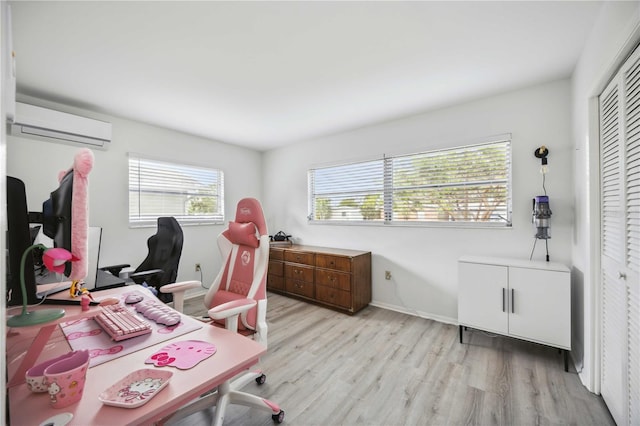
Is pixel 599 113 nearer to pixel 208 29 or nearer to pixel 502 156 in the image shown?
pixel 502 156

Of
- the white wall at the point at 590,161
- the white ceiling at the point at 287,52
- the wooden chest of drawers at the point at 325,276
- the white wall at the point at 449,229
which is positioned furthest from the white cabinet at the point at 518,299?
the white ceiling at the point at 287,52

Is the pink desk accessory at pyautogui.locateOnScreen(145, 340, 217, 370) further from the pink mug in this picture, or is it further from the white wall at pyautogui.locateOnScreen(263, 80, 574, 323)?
the white wall at pyautogui.locateOnScreen(263, 80, 574, 323)

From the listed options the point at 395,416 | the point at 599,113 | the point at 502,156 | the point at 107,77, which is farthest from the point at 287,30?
the point at 395,416

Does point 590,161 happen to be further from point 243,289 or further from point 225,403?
point 225,403

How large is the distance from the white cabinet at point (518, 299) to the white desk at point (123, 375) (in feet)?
7.13

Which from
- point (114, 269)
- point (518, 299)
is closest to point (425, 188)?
point (518, 299)

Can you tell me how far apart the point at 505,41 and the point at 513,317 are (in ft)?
7.04

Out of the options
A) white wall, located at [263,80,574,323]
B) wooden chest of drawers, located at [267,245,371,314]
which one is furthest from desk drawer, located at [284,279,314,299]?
white wall, located at [263,80,574,323]

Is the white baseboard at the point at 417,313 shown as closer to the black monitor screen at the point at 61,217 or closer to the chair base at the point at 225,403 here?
the chair base at the point at 225,403

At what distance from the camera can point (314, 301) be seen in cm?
354

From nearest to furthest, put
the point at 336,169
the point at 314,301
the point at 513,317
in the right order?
the point at 513,317 → the point at 314,301 → the point at 336,169

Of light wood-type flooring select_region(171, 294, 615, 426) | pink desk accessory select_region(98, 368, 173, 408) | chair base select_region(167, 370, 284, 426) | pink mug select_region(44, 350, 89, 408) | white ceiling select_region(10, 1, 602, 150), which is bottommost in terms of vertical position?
light wood-type flooring select_region(171, 294, 615, 426)

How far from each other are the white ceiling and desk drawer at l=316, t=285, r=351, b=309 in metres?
2.19

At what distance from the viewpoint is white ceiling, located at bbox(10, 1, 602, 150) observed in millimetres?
1576
